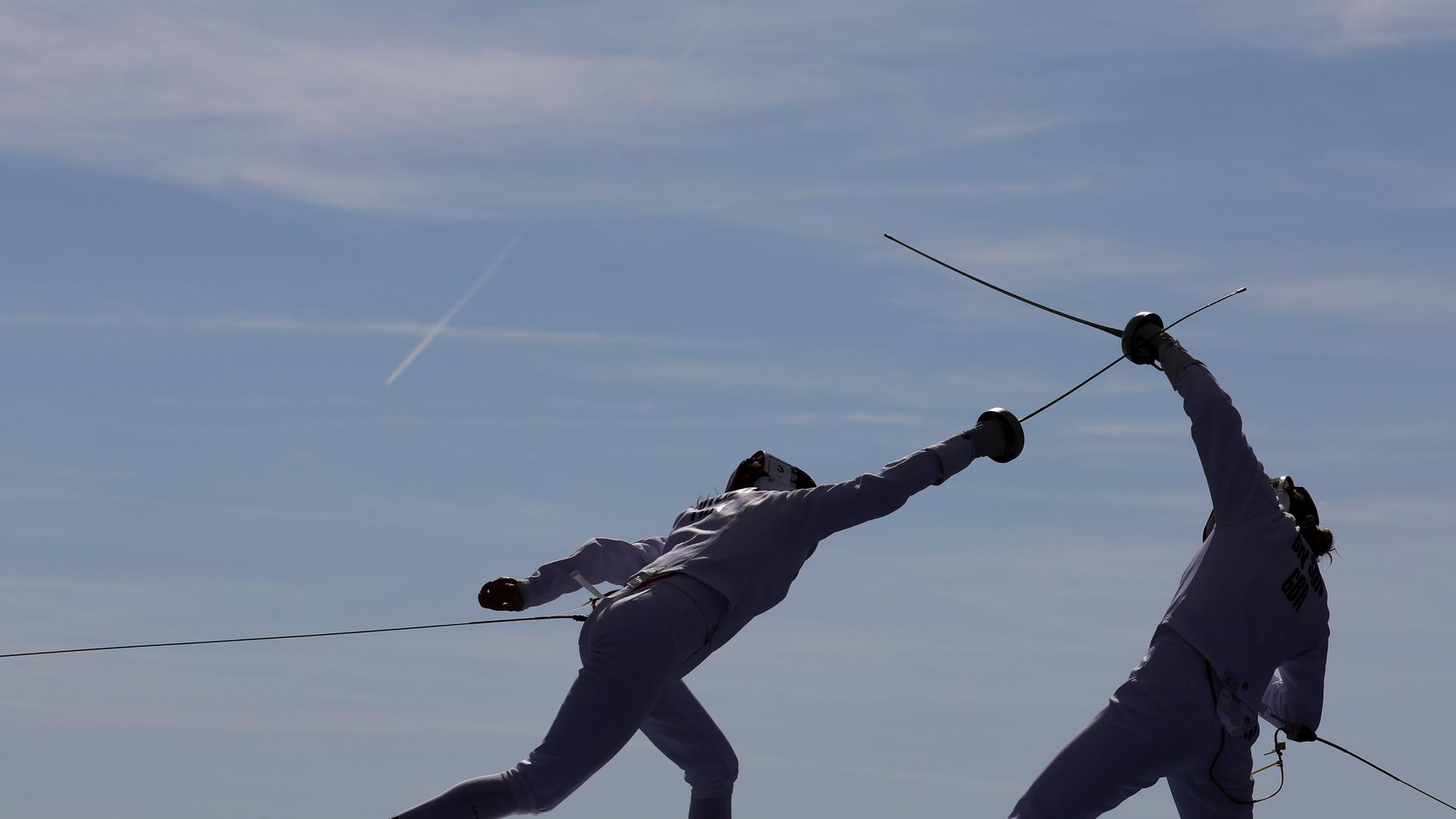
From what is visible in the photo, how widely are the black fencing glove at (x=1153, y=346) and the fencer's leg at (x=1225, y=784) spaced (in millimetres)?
1458

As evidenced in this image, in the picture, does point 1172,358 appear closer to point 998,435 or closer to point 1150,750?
point 998,435

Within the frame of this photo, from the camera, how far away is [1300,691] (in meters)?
6.69

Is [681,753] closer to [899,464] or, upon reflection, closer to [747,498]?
[747,498]

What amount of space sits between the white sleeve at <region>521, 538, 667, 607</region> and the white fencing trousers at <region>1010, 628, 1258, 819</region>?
7.34ft

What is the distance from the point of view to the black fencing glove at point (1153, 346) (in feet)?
21.7

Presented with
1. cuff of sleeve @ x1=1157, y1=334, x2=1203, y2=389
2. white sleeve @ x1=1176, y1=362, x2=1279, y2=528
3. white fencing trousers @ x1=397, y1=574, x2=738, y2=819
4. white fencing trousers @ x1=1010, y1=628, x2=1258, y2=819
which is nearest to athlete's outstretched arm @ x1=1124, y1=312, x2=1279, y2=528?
white sleeve @ x1=1176, y1=362, x2=1279, y2=528

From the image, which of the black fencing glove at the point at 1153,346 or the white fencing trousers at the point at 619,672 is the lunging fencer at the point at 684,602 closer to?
the white fencing trousers at the point at 619,672

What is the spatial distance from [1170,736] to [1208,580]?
65cm

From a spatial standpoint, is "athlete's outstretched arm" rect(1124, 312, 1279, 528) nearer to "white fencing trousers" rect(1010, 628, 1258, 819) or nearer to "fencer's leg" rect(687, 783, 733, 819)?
"white fencing trousers" rect(1010, 628, 1258, 819)

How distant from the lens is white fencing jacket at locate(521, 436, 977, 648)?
21.7 feet

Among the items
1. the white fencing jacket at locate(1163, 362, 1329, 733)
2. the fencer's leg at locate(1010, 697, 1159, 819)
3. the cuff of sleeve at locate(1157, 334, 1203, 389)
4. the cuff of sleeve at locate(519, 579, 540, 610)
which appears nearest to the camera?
the fencer's leg at locate(1010, 697, 1159, 819)

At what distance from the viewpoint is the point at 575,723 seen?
641cm

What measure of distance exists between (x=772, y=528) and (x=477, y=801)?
1.65m

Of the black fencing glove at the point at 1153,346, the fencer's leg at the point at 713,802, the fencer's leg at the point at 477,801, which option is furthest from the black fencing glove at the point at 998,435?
the fencer's leg at the point at 477,801
